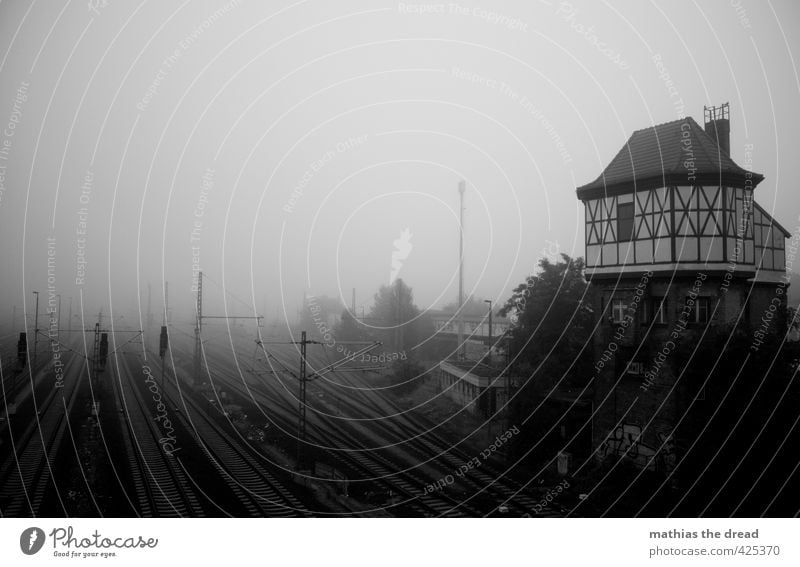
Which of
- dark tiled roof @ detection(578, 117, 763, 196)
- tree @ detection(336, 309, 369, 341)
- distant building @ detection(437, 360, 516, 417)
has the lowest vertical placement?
distant building @ detection(437, 360, 516, 417)

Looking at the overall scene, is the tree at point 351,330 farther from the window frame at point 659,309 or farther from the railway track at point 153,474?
the window frame at point 659,309

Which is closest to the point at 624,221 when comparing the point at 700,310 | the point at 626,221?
the point at 626,221

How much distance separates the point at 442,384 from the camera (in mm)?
25750

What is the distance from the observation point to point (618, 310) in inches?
531

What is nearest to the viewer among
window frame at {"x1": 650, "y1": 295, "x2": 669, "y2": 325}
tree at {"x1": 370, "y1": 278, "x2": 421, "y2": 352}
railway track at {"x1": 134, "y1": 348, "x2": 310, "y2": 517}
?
railway track at {"x1": 134, "y1": 348, "x2": 310, "y2": 517}

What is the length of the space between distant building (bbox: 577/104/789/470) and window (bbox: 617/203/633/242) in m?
0.03

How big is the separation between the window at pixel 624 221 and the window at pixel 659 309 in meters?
1.60

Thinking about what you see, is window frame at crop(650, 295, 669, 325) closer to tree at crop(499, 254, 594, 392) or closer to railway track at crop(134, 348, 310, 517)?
tree at crop(499, 254, 594, 392)

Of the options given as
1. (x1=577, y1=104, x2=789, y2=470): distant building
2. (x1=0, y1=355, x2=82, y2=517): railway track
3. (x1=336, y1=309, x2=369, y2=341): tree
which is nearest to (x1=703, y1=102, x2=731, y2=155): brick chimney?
(x1=577, y1=104, x2=789, y2=470): distant building

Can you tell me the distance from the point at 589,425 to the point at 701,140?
28.3 ft

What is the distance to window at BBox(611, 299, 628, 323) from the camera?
43.8 ft

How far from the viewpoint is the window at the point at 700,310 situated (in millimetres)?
12094

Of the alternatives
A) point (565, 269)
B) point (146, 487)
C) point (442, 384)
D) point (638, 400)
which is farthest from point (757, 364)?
point (442, 384)
